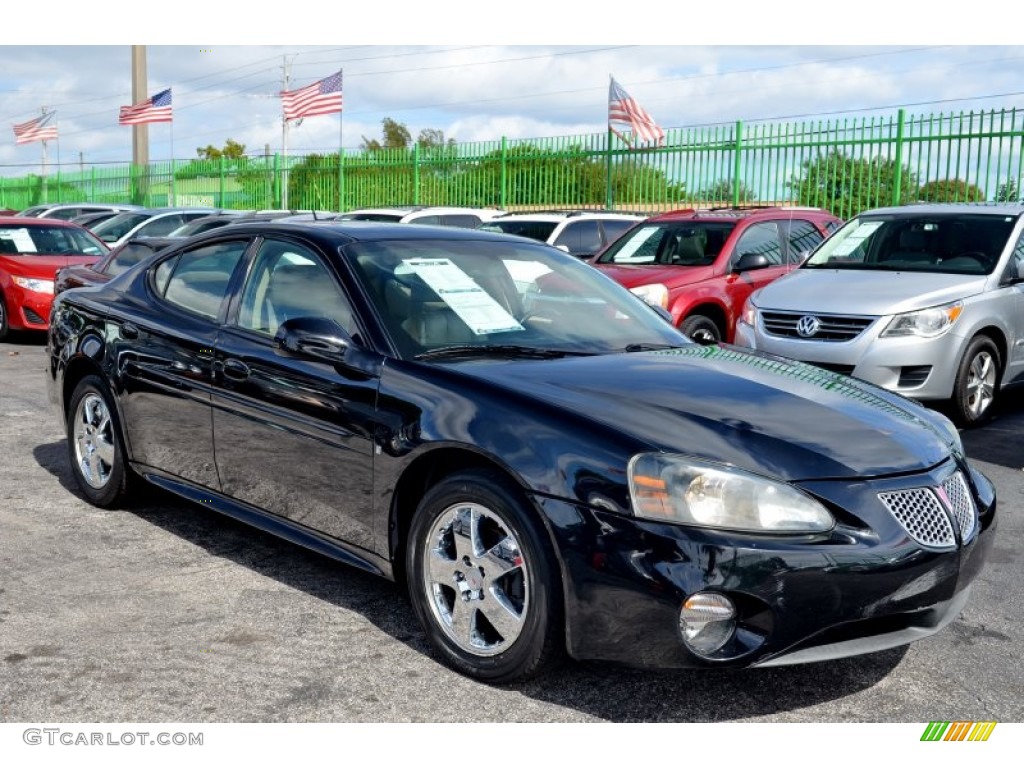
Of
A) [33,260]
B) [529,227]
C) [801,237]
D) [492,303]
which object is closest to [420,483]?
[492,303]

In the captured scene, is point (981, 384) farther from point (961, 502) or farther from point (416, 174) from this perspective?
point (416, 174)

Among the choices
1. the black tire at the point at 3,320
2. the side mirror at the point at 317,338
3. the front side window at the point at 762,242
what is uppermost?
the front side window at the point at 762,242

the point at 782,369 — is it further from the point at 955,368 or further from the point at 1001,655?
the point at 955,368

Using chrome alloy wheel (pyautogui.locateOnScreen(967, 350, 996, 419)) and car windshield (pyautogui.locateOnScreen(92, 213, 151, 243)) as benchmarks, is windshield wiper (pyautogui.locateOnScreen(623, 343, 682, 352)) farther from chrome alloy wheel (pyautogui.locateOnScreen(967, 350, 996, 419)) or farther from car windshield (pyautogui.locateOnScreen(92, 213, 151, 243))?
car windshield (pyautogui.locateOnScreen(92, 213, 151, 243))

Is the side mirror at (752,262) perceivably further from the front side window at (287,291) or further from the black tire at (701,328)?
the front side window at (287,291)

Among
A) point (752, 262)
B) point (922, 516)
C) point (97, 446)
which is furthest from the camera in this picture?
point (752, 262)

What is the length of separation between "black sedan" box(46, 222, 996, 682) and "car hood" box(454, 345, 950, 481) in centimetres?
1

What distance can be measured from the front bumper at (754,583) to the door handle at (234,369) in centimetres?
171

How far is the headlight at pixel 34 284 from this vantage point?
524 inches

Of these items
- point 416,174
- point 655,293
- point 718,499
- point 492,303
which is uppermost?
point 416,174

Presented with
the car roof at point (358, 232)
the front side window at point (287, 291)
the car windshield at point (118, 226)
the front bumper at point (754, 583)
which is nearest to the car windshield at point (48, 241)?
the car windshield at point (118, 226)

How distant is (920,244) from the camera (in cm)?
925

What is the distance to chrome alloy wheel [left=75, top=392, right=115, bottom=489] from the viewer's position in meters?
5.82

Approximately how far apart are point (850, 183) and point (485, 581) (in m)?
→ 14.1
